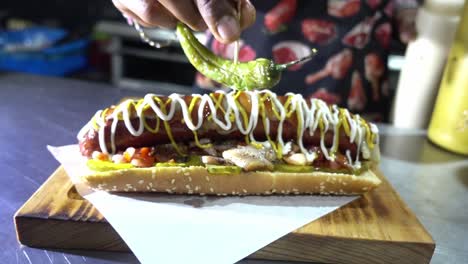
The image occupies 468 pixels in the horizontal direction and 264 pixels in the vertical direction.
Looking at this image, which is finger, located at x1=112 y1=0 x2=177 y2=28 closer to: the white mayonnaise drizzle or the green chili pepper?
the green chili pepper

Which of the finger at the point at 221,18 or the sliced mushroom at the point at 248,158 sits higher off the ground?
the finger at the point at 221,18

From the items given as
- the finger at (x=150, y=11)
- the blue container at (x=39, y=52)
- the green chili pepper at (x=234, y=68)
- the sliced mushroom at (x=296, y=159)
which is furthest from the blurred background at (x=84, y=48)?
the sliced mushroom at (x=296, y=159)

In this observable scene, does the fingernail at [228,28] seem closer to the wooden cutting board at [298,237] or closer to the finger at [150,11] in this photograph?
the finger at [150,11]

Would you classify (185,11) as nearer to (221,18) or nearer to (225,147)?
(221,18)

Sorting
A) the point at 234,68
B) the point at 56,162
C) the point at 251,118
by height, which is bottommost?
the point at 56,162

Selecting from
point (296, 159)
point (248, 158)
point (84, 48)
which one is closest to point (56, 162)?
point (248, 158)

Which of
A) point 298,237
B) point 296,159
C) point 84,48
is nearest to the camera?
point 298,237

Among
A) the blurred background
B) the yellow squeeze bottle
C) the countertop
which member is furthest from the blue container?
the yellow squeeze bottle
